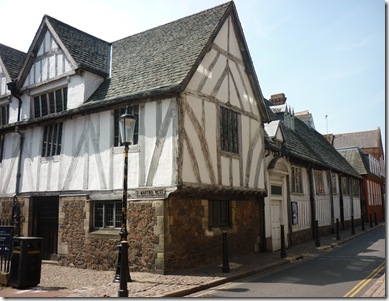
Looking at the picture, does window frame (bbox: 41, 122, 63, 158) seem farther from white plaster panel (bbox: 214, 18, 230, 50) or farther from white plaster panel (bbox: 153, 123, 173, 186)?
white plaster panel (bbox: 214, 18, 230, 50)

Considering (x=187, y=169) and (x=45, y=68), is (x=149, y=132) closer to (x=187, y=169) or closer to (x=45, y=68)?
(x=187, y=169)

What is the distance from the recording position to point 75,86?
13.5 metres

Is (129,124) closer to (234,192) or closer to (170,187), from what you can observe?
(170,187)

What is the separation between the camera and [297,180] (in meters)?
18.8

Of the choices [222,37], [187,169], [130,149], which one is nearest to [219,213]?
[187,169]

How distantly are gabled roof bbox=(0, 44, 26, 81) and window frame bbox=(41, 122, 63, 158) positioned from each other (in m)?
3.72

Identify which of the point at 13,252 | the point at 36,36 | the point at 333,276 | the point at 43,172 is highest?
the point at 36,36

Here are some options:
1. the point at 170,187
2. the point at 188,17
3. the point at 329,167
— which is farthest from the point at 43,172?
the point at 329,167

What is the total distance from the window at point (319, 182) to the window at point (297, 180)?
2814 millimetres

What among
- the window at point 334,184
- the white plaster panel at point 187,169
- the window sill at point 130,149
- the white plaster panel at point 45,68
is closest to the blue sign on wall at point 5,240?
the window sill at point 130,149

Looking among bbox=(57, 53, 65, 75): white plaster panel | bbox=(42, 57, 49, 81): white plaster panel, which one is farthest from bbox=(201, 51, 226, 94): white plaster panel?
bbox=(42, 57, 49, 81): white plaster panel

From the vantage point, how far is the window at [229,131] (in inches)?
500

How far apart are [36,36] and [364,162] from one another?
1258 inches

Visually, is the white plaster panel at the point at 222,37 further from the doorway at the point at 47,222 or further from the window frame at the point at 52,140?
the doorway at the point at 47,222
